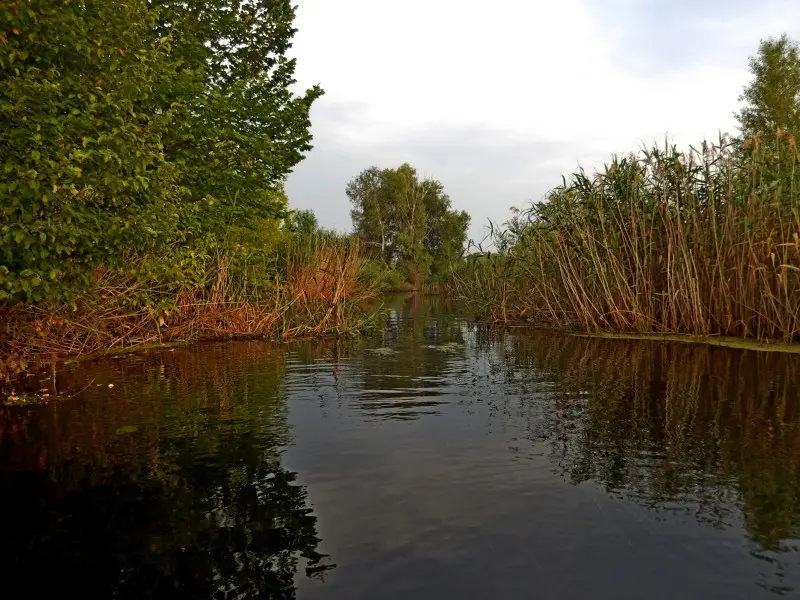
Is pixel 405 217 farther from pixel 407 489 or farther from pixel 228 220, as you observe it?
pixel 407 489

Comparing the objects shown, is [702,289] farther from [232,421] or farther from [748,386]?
[232,421]

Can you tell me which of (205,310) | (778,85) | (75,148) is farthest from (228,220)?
(778,85)

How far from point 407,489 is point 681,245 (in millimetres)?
10021

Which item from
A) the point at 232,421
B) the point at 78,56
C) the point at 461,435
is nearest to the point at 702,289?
the point at 461,435

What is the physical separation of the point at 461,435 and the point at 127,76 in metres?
7.78

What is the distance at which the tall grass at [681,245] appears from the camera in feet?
35.8

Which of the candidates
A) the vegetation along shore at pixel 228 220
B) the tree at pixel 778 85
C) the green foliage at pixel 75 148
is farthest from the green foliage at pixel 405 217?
the green foliage at pixel 75 148

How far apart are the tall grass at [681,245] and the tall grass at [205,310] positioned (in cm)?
610

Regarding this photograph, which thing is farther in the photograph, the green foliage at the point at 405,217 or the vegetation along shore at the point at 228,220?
the green foliage at the point at 405,217

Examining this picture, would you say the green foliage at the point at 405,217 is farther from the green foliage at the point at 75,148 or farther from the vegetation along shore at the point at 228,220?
the green foliage at the point at 75,148

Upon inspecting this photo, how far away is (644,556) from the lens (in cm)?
336

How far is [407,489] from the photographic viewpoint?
14.6ft

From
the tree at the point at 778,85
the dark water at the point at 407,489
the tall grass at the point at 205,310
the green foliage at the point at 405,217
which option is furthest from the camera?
the green foliage at the point at 405,217

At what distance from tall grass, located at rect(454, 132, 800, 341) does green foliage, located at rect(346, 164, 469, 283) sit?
144 ft
